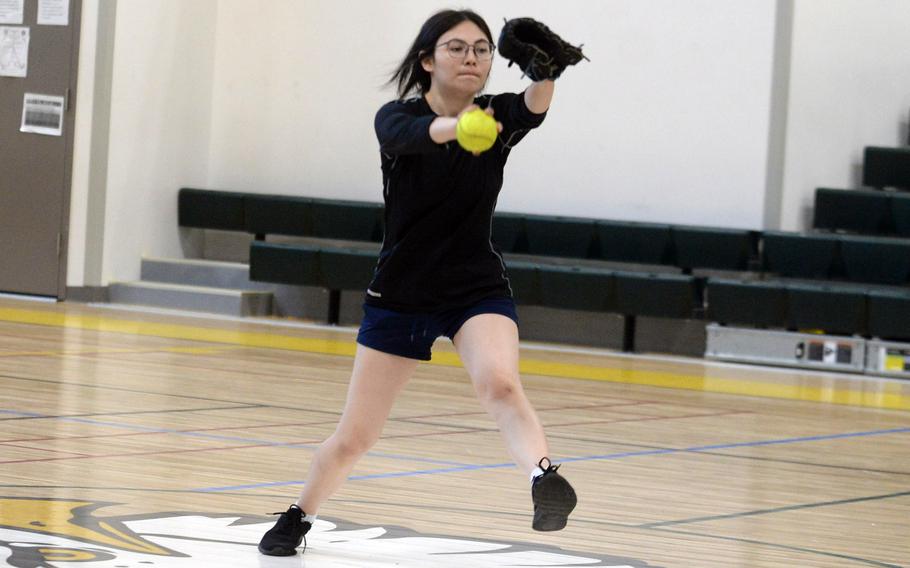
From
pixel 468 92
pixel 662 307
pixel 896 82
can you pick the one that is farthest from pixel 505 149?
pixel 896 82

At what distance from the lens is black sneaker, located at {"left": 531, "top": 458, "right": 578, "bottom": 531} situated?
3.09 metres

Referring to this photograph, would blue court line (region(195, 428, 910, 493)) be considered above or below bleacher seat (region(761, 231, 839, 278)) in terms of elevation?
below

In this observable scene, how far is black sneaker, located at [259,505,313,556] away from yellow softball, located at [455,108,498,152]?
109 centimetres

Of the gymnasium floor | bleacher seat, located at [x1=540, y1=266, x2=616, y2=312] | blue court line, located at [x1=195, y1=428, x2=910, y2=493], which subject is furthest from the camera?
bleacher seat, located at [x1=540, y1=266, x2=616, y2=312]

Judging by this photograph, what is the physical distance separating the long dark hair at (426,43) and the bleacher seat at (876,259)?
7203 millimetres

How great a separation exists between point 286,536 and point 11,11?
30.9 feet

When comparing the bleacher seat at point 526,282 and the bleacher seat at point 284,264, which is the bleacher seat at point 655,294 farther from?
the bleacher seat at point 284,264

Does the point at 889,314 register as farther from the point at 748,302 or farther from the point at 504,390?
the point at 504,390

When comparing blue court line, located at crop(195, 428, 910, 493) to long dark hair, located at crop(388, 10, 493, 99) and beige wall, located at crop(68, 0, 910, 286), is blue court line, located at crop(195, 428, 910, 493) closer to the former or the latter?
long dark hair, located at crop(388, 10, 493, 99)

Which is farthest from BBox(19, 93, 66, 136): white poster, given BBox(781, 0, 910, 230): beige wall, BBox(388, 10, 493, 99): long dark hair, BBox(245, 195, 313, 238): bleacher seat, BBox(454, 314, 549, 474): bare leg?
BBox(454, 314, 549, 474): bare leg

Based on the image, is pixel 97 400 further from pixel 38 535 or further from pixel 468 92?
pixel 468 92

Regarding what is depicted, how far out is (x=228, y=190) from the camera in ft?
42.2

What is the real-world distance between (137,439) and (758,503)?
2.25 meters

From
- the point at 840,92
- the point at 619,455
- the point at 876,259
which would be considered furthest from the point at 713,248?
the point at 619,455
